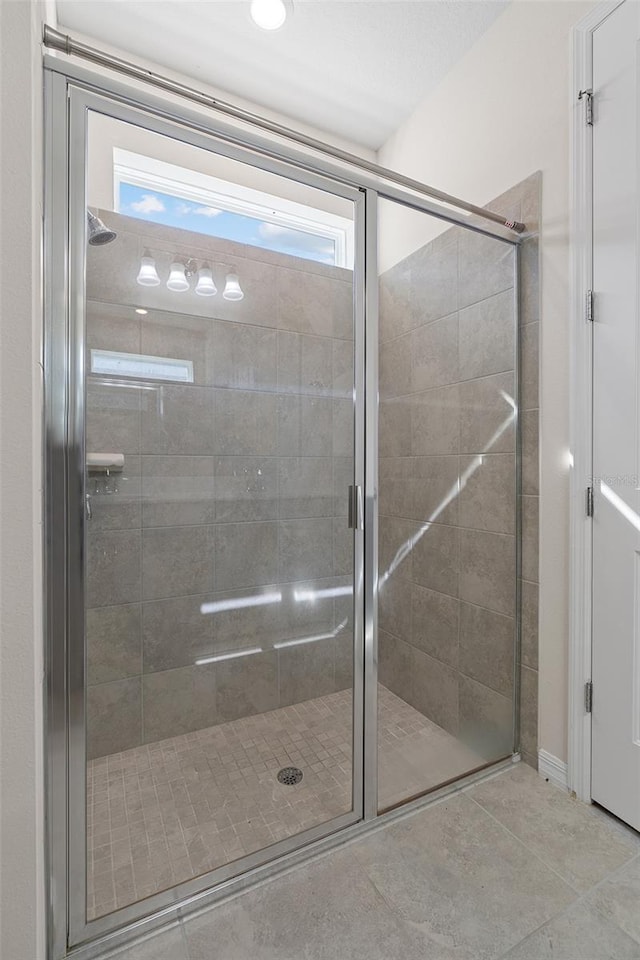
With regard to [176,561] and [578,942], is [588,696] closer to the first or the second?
[578,942]

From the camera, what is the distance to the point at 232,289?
4.53 feet

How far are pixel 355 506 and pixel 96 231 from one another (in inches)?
36.9

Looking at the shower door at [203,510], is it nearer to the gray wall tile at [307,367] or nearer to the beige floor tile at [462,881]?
the gray wall tile at [307,367]

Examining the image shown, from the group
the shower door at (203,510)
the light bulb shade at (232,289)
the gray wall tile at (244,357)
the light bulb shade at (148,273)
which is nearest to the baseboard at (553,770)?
the shower door at (203,510)

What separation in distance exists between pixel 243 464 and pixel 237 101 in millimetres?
1838

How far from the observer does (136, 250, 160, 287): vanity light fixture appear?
1251 millimetres

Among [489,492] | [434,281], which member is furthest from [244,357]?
[489,492]

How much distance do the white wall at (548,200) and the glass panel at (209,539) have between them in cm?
53

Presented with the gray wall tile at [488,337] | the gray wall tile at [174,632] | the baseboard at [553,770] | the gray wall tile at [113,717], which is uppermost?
the gray wall tile at [488,337]

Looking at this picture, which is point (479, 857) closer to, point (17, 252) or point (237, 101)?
point (17, 252)

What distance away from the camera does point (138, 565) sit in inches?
48.1

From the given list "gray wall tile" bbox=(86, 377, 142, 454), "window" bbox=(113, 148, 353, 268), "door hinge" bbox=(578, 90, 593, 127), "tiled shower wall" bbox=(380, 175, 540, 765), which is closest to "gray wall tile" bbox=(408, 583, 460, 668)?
"tiled shower wall" bbox=(380, 175, 540, 765)

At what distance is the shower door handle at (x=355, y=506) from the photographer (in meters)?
1.36

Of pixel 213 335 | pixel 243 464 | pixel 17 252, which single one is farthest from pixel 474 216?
pixel 17 252
